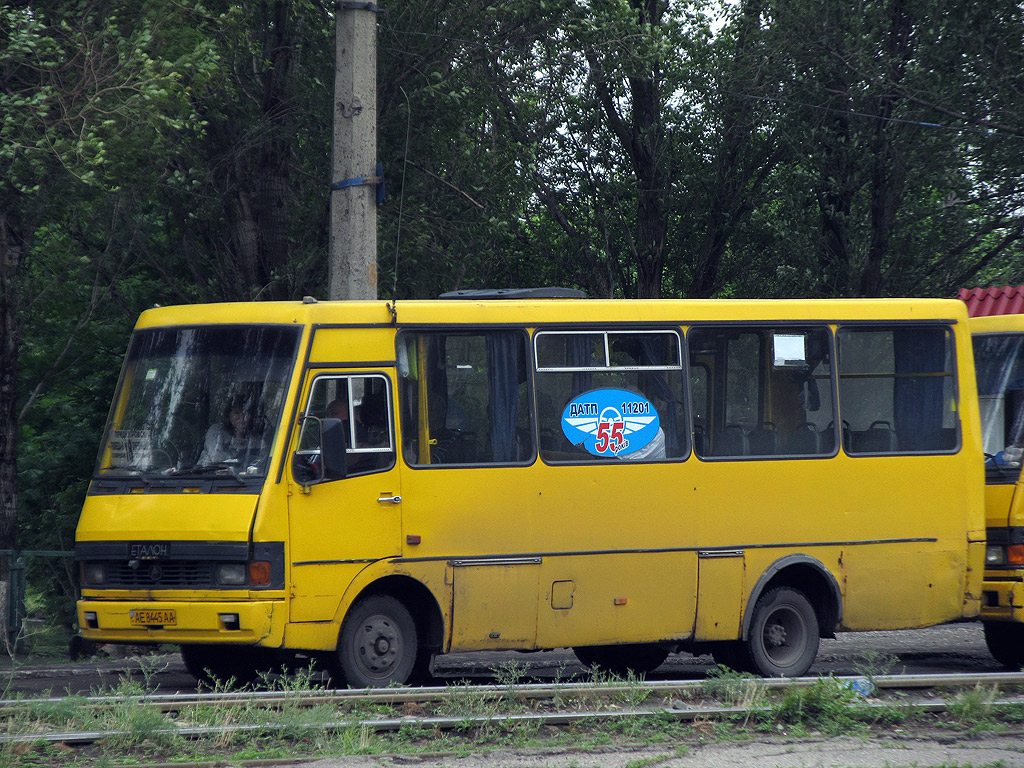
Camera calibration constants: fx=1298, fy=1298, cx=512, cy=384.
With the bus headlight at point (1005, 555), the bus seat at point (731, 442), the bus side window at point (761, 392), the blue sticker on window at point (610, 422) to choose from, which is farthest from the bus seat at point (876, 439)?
the blue sticker on window at point (610, 422)

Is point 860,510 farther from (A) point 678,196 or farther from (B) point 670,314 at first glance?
(A) point 678,196

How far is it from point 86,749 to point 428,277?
10.6 m

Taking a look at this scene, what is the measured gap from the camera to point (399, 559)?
352 inches

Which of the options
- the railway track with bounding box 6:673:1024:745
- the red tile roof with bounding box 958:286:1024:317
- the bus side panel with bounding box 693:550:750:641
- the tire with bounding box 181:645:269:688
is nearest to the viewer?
the railway track with bounding box 6:673:1024:745

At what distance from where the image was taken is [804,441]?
10344 mm

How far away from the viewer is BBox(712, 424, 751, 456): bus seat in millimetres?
10062

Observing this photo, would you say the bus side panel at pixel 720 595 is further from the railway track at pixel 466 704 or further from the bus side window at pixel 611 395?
the railway track at pixel 466 704

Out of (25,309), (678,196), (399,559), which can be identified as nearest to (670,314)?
(399,559)

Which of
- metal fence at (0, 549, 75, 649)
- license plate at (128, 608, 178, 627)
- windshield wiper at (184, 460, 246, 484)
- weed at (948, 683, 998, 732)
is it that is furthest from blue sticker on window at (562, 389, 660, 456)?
metal fence at (0, 549, 75, 649)

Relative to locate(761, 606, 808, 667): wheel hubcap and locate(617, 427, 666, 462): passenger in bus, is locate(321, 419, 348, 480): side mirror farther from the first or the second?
locate(761, 606, 808, 667): wheel hubcap

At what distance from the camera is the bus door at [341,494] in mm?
8625

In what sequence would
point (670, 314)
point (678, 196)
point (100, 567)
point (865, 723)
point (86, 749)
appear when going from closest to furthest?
point (86, 749)
point (865, 723)
point (100, 567)
point (670, 314)
point (678, 196)

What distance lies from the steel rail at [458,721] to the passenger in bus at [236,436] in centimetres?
204

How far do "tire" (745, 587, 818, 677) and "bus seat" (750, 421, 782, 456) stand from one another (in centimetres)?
110
